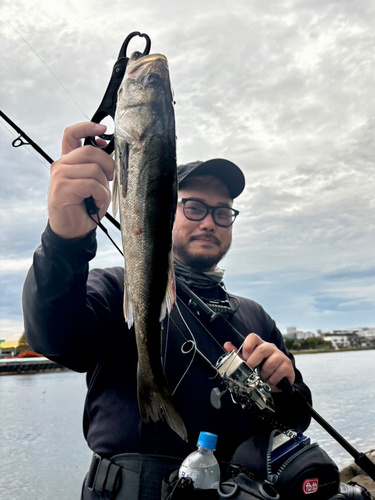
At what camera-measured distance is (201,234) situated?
3.52m

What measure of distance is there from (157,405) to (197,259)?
1.73m

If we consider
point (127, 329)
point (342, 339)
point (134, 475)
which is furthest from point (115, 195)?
point (342, 339)

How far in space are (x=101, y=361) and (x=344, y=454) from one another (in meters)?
14.6

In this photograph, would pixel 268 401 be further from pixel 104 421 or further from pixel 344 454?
pixel 344 454

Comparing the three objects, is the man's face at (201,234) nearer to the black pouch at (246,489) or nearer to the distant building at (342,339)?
the black pouch at (246,489)

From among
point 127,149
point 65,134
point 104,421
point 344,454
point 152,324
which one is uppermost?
point 65,134

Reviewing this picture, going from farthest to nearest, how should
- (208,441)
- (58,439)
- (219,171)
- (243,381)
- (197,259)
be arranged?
(58,439), (219,171), (197,259), (243,381), (208,441)

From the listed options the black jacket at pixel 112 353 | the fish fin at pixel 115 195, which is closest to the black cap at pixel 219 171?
the black jacket at pixel 112 353

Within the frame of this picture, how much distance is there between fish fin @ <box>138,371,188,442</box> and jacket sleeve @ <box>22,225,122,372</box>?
468mm

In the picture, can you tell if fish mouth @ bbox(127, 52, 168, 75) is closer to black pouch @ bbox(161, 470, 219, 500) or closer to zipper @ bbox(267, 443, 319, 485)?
black pouch @ bbox(161, 470, 219, 500)

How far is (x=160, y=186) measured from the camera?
1661mm

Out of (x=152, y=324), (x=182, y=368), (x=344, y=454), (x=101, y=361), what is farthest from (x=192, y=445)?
(x=344, y=454)

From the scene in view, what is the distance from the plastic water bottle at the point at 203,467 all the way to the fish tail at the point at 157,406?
41 centimetres

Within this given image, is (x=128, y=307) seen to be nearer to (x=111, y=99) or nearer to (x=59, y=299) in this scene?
(x=59, y=299)
